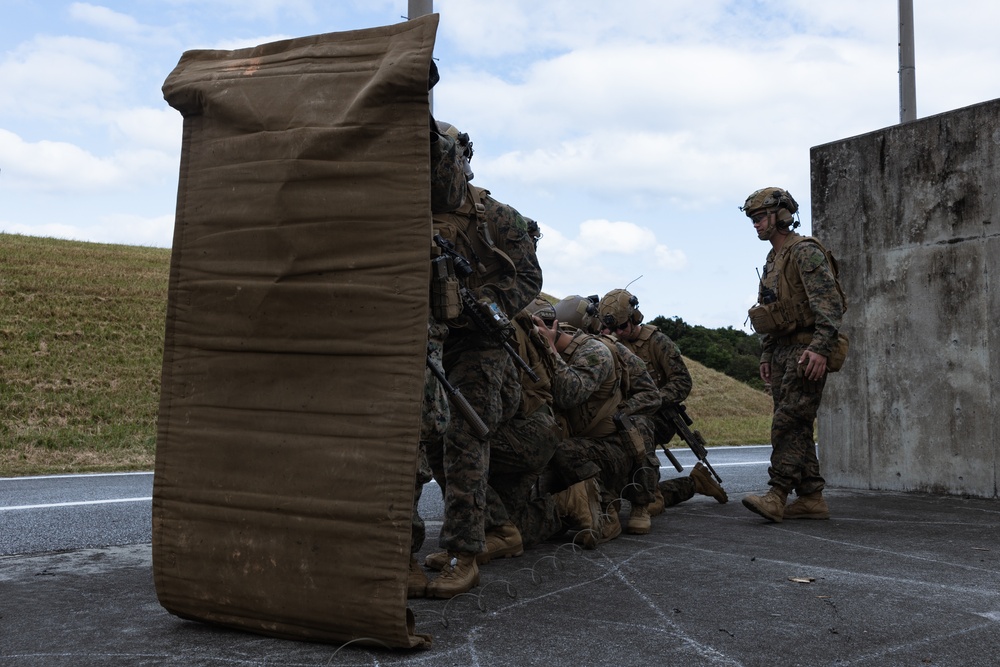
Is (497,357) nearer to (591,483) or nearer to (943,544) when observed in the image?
(591,483)

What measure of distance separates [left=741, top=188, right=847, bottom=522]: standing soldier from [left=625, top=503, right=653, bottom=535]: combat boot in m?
0.71

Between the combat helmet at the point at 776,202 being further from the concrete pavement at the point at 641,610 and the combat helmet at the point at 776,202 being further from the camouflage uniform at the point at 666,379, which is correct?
the concrete pavement at the point at 641,610

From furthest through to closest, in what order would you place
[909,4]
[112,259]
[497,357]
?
[112,259]
[909,4]
[497,357]

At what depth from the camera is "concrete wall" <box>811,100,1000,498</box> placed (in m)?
7.91

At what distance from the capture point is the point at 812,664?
335 cm

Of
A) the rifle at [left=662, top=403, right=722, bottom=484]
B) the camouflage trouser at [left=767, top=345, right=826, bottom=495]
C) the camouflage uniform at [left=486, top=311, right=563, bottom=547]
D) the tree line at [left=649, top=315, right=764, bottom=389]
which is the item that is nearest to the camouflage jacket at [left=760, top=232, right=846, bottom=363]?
the camouflage trouser at [left=767, top=345, right=826, bottom=495]

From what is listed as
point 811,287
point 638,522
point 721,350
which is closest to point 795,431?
point 811,287

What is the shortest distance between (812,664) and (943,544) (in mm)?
2857

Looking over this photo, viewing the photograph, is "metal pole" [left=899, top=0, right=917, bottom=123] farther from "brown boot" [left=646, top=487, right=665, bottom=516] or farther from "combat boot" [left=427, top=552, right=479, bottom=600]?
"combat boot" [left=427, top=552, right=479, bottom=600]

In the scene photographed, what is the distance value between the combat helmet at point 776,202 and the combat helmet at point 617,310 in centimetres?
131

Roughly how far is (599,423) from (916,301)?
350 centimetres

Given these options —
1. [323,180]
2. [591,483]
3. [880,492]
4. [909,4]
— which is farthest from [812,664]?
[909,4]

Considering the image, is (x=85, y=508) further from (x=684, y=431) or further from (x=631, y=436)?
(x=684, y=431)

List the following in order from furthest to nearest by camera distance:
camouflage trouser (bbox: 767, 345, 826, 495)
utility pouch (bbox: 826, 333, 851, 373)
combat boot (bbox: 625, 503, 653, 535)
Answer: camouflage trouser (bbox: 767, 345, 826, 495) → utility pouch (bbox: 826, 333, 851, 373) → combat boot (bbox: 625, 503, 653, 535)
